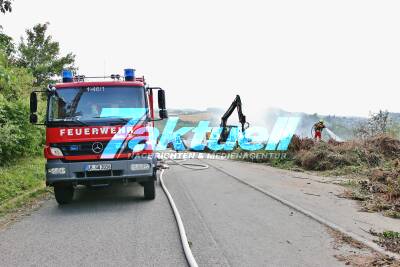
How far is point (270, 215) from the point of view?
25.8 feet

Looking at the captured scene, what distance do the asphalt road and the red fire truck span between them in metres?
0.80

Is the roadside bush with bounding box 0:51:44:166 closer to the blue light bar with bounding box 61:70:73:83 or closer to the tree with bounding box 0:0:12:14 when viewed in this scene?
the blue light bar with bounding box 61:70:73:83

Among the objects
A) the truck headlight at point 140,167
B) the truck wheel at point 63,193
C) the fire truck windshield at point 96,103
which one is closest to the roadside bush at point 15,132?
the truck wheel at point 63,193

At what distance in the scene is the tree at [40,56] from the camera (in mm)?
29875

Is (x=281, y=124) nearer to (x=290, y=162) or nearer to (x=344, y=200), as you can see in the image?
(x=290, y=162)

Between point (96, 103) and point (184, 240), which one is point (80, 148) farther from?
point (184, 240)

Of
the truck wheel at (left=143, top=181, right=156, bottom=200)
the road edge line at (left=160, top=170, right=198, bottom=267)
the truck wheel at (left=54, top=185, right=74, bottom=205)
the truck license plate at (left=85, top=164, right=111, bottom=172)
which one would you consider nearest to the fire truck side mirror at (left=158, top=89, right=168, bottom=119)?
the truck wheel at (left=143, top=181, right=156, bottom=200)

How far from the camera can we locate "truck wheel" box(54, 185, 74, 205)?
932 centimetres

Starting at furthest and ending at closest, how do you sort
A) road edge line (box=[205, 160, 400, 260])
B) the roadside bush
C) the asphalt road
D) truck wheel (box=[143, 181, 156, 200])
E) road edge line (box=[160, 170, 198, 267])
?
the roadside bush < truck wheel (box=[143, 181, 156, 200]) < road edge line (box=[205, 160, 400, 260]) < the asphalt road < road edge line (box=[160, 170, 198, 267])

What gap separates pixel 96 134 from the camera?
28.4ft

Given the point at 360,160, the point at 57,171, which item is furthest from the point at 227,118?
the point at 57,171

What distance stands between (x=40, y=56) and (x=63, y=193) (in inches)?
950

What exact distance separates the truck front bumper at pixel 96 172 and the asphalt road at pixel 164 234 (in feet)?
2.18

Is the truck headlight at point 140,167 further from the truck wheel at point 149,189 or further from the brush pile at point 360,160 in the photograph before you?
the brush pile at point 360,160
